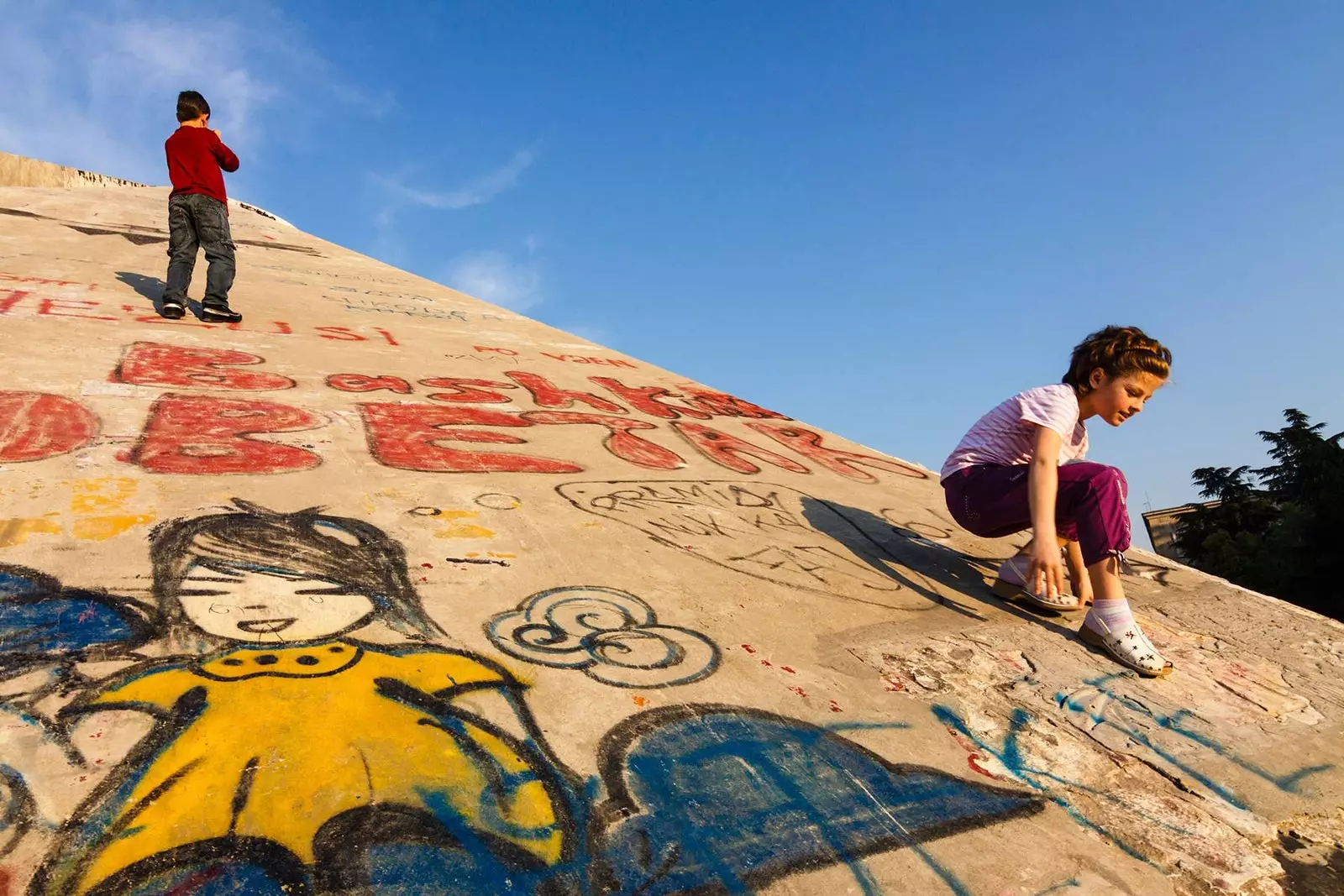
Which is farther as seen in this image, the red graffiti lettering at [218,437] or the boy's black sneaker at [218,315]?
the boy's black sneaker at [218,315]

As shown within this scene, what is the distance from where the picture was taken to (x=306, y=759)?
175 cm

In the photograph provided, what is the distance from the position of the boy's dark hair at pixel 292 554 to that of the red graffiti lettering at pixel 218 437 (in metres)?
0.51

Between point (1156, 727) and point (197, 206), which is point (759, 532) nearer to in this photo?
point (1156, 727)

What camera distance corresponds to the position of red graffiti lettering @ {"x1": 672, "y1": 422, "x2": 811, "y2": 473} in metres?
5.11

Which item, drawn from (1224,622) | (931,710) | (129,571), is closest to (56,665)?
(129,571)

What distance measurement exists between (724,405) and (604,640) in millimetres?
4855

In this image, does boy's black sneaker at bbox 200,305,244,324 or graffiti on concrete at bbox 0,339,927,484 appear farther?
boy's black sneaker at bbox 200,305,244,324

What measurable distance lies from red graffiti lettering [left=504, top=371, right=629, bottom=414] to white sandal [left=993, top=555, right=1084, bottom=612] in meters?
3.22

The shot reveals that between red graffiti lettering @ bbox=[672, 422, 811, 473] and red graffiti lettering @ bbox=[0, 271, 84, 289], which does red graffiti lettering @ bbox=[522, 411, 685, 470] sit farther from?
red graffiti lettering @ bbox=[0, 271, 84, 289]

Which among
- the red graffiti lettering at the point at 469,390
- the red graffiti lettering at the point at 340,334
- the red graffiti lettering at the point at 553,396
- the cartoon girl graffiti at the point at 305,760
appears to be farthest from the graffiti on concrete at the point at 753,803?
the red graffiti lettering at the point at 340,334

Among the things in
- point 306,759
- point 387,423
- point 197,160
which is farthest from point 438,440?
point 197,160

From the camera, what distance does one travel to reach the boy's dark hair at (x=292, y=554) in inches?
94.3

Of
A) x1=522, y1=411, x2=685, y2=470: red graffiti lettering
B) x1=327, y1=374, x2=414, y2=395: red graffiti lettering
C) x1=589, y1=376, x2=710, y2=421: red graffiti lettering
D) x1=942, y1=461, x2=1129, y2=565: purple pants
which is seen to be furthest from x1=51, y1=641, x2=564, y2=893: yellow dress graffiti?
x1=589, y1=376, x2=710, y2=421: red graffiti lettering

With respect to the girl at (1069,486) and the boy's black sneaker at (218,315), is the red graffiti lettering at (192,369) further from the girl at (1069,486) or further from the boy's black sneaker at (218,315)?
the girl at (1069,486)
